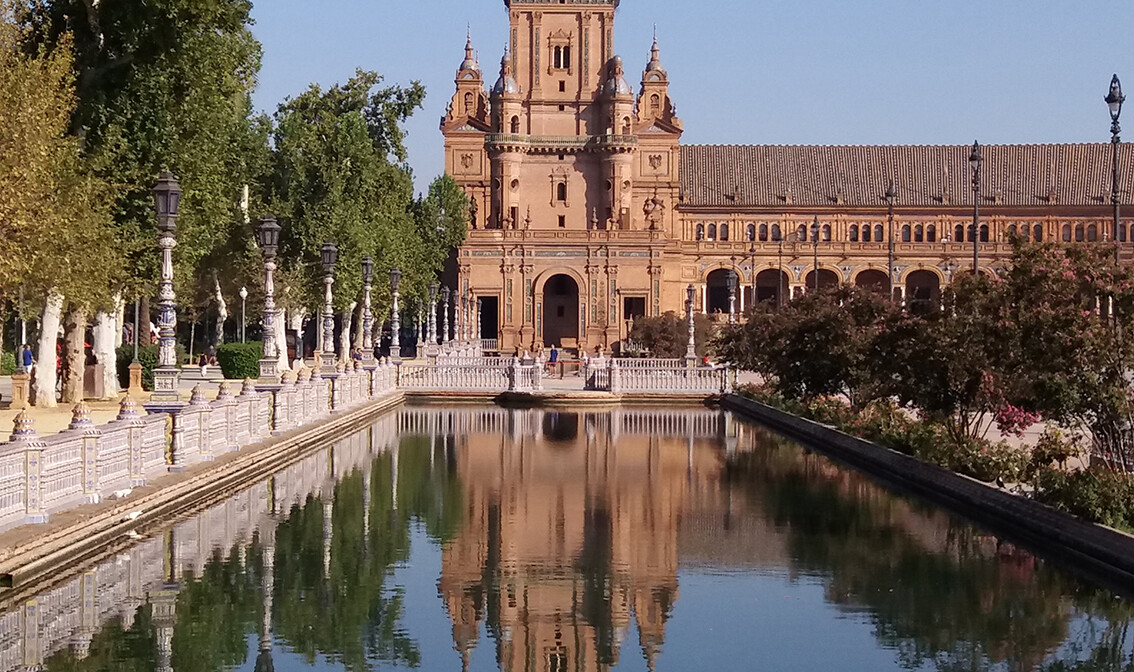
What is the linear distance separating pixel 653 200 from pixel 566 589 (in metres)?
84.2

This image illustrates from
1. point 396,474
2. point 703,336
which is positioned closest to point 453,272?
point 703,336

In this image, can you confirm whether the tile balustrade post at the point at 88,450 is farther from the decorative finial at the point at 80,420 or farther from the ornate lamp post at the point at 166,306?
the ornate lamp post at the point at 166,306

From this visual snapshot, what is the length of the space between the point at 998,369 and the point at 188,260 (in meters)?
20.5

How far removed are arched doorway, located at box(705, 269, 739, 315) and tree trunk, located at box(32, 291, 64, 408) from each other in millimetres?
71961

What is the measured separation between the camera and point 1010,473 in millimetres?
18938

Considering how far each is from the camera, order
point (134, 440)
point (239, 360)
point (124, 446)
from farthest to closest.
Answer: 1. point (239, 360)
2. point (134, 440)
3. point (124, 446)

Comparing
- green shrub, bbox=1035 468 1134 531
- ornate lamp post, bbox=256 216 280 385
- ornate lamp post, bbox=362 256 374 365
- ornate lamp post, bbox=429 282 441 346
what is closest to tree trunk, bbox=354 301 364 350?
ornate lamp post, bbox=429 282 441 346

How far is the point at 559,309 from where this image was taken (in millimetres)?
95562

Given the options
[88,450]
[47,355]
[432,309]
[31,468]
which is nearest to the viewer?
[31,468]

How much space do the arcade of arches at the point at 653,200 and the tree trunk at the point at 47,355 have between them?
57792 millimetres

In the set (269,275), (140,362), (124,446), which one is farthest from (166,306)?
(140,362)

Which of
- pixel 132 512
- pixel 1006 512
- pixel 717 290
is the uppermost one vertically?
pixel 717 290

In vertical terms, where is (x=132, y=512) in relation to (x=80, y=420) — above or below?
below

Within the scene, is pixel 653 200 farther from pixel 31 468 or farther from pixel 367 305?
pixel 31 468
